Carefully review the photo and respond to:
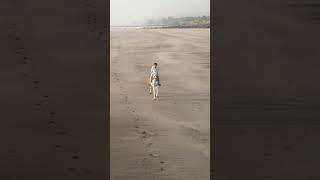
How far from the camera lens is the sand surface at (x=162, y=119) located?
586cm

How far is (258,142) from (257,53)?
0.37m

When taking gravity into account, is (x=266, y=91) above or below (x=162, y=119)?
above

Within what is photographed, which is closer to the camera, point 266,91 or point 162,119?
point 266,91
